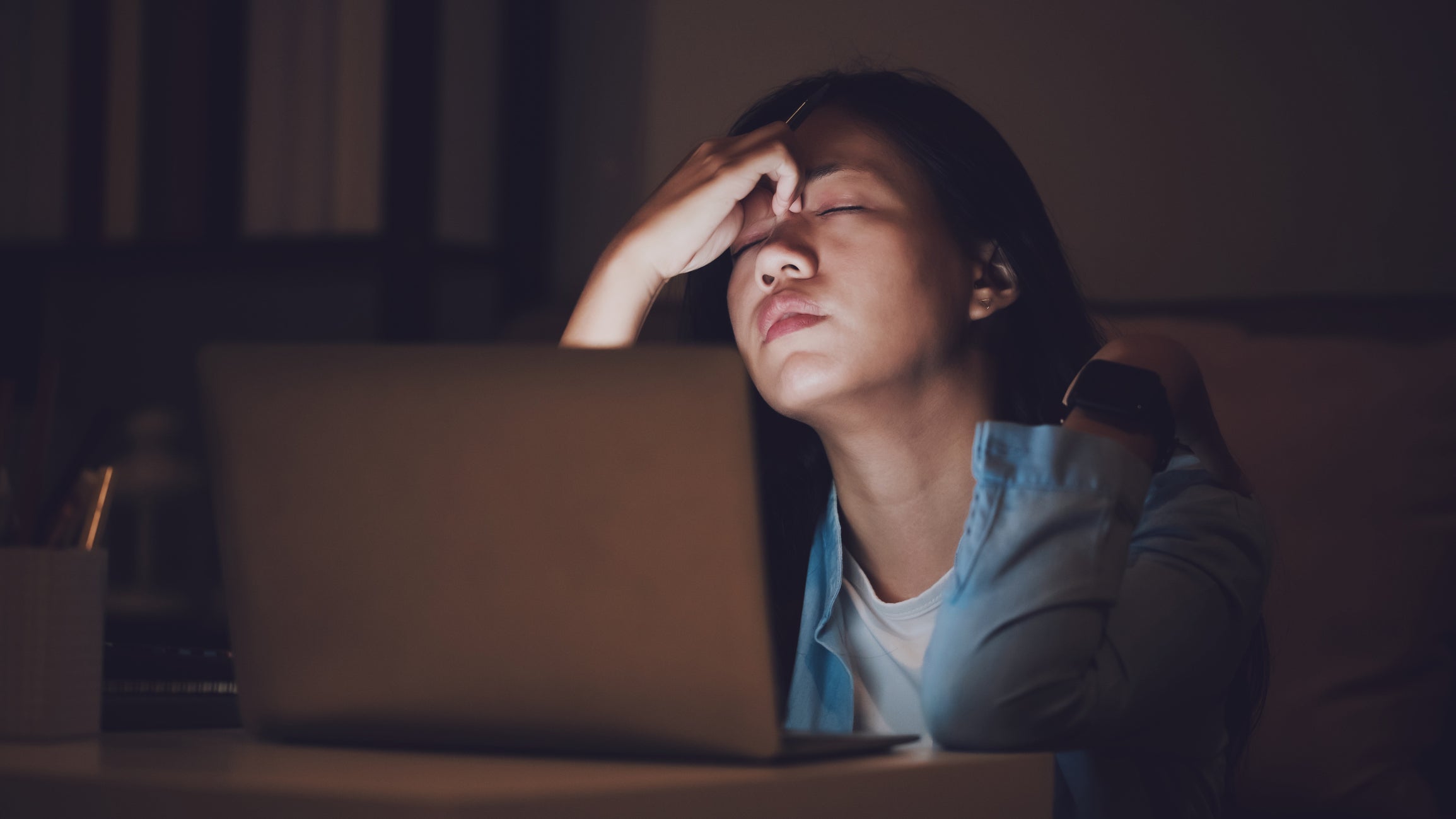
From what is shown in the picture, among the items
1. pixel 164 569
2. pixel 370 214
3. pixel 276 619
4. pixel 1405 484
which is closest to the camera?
pixel 276 619

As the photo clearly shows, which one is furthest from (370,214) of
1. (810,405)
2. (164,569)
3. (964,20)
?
(810,405)

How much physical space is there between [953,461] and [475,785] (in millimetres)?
867

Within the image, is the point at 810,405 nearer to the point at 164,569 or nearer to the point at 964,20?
the point at 964,20

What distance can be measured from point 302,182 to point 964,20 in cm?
109

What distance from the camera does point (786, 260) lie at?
1.19m

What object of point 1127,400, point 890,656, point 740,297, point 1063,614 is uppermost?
point 740,297

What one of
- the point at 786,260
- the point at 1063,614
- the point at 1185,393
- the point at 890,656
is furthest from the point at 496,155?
the point at 1063,614

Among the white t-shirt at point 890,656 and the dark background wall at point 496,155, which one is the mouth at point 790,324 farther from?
the dark background wall at point 496,155

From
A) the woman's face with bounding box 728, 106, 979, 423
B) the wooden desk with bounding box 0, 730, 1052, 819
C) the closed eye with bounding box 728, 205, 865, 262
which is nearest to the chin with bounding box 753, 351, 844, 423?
the woman's face with bounding box 728, 106, 979, 423

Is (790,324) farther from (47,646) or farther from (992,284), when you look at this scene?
(47,646)

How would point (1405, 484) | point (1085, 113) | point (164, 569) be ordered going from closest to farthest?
point (1405, 484)
point (1085, 113)
point (164, 569)

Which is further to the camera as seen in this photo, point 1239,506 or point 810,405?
point 810,405

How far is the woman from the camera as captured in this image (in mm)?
798

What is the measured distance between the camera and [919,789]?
23.2 inches
